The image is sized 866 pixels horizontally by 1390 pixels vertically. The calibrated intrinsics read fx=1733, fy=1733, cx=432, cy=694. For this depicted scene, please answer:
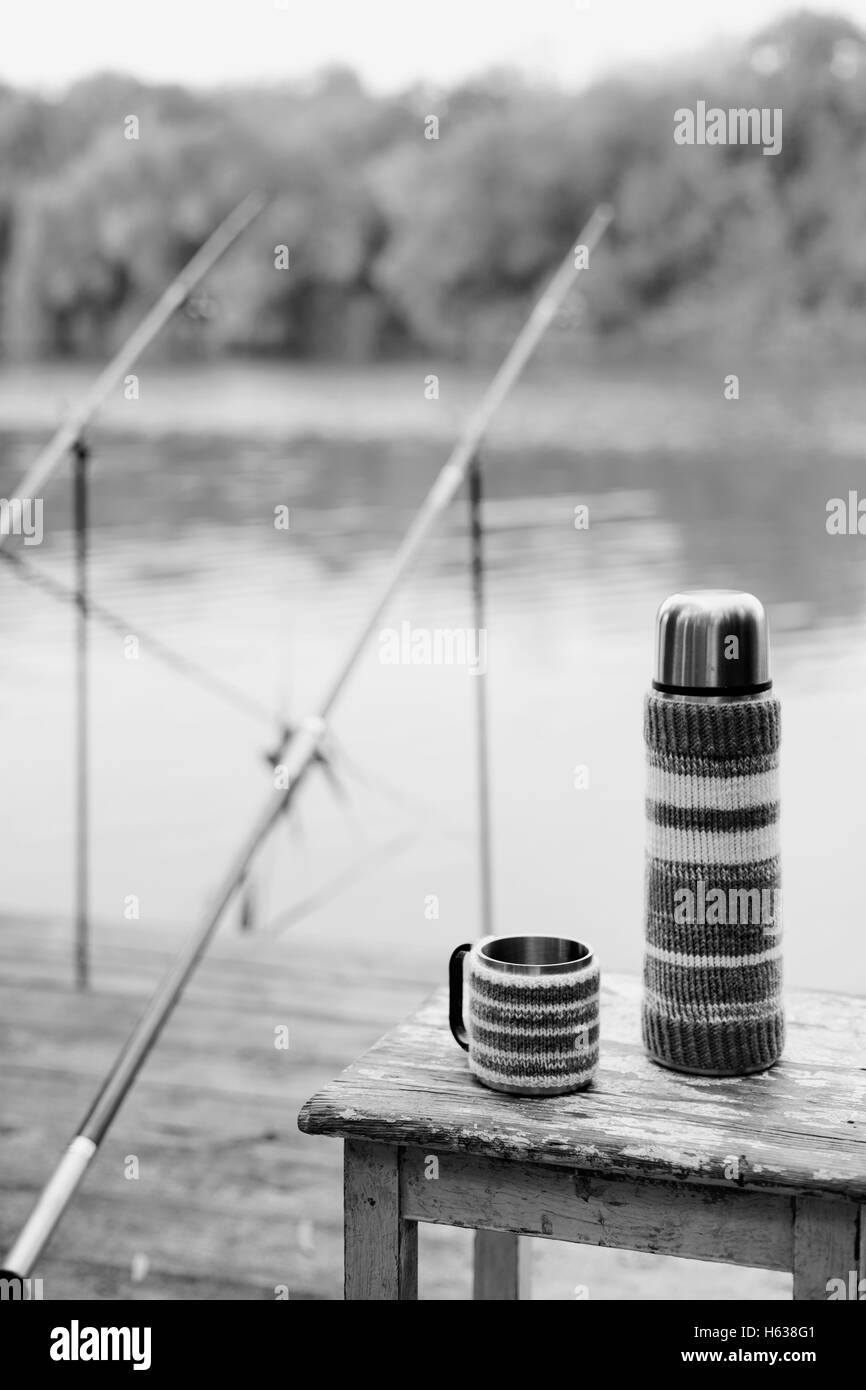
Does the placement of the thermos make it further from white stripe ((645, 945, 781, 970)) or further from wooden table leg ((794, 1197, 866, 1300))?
wooden table leg ((794, 1197, 866, 1300))

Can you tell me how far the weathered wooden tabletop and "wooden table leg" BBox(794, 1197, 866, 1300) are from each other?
0.09 ft

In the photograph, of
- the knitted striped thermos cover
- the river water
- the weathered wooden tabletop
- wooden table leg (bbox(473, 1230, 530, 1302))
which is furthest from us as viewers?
the river water

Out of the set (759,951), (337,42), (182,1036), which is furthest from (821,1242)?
(337,42)

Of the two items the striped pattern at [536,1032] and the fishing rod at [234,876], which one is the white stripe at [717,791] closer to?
the striped pattern at [536,1032]

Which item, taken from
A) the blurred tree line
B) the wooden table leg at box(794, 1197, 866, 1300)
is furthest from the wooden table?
the blurred tree line

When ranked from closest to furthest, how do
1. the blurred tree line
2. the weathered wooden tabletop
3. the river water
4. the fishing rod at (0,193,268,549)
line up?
the weathered wooden tabletop, the fishing rod at (0,193,268,549), the river water, the blurred tree line

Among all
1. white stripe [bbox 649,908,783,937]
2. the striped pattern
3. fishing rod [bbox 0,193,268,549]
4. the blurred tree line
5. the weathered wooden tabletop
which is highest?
the blurred tree line

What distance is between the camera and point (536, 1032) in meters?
1.18

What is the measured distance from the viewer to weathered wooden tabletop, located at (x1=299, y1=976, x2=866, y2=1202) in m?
1.09

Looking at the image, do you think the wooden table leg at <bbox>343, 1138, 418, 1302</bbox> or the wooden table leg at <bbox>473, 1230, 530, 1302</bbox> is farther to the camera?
the wooden table leg at <bbox>473, 1230, 530, 1302</bbox>

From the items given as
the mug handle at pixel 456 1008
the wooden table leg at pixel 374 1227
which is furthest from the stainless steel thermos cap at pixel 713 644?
the wooden table leg at pixel 374 1227

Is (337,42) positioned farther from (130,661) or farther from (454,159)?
(130,661)

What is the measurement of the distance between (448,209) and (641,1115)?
86.4ft

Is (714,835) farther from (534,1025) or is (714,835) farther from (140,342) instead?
(140,342)
